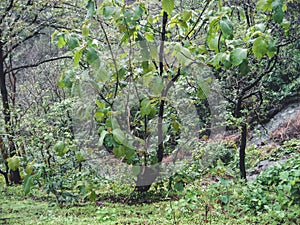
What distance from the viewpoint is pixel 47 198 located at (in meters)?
5.09

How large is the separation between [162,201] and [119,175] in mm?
602

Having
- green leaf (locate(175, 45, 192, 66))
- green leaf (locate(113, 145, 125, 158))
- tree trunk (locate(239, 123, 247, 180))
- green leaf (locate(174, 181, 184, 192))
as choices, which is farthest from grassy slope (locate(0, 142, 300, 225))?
green leaf (locate(175, 45, 192, 66))

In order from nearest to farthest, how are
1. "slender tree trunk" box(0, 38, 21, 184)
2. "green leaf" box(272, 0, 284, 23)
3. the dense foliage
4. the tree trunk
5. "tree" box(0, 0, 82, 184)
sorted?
"green leaf" box(272, 0, 284, 23) → the dense foliage → the tree trunk → "tree" box(0, 0, 82, 184) → "slender tree trunk" box(0, 38, 21, 184)

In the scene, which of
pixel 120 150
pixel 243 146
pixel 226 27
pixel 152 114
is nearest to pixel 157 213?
pixel 152 114

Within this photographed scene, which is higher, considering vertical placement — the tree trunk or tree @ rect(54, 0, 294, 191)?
tree @ rect(54, 0, 294, 191)

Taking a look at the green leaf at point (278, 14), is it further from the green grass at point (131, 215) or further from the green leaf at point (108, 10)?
the green grass at point (131, 215)

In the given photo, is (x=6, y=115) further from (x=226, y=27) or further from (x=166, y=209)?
(x=226, y=27)

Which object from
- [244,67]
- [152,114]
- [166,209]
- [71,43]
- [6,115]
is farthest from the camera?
[6,115]

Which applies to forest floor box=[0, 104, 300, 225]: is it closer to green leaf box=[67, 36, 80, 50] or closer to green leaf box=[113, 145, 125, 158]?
green leaf box=[113, 145, 125, 158]

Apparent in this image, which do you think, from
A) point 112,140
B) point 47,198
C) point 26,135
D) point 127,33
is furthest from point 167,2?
point 26,135

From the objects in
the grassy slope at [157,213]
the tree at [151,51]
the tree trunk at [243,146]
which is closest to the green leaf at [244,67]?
the tree at [151,51]

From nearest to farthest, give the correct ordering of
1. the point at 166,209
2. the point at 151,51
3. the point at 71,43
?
the point at 71,43 → the point at 151,51 → the point at 166,209

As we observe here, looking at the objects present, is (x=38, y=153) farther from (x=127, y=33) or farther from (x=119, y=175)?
(x=127, y=33)

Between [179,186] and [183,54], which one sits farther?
[179,186]
